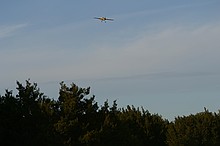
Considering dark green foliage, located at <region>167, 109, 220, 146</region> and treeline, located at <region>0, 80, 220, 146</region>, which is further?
dark green foliage, located at <region>167, 109, 220, 146</region>

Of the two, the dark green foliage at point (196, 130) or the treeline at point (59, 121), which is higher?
the dark green foliage at point (196, 130)

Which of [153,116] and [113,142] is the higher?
[153,116]

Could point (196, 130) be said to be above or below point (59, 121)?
above

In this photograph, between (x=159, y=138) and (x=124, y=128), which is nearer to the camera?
(x=124, y=128)

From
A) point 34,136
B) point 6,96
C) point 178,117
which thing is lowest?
point 34,136

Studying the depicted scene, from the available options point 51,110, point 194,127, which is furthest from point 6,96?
point 194,127

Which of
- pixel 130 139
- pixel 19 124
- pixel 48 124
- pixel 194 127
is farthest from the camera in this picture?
pixel 194 127

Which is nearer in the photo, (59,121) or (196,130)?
(59,121)

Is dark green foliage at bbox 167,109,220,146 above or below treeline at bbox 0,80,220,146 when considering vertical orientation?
above

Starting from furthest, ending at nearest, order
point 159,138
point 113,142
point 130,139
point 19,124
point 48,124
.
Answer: point 159,138, point 130,139, point 113,142, point 48,124, point 19,124

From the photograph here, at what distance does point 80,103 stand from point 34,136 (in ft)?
19.8

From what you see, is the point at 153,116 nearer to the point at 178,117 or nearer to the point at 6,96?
the point at 178,117

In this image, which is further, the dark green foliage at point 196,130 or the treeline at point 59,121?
the dark green foliage at point 196,130

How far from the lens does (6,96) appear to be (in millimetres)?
40062
